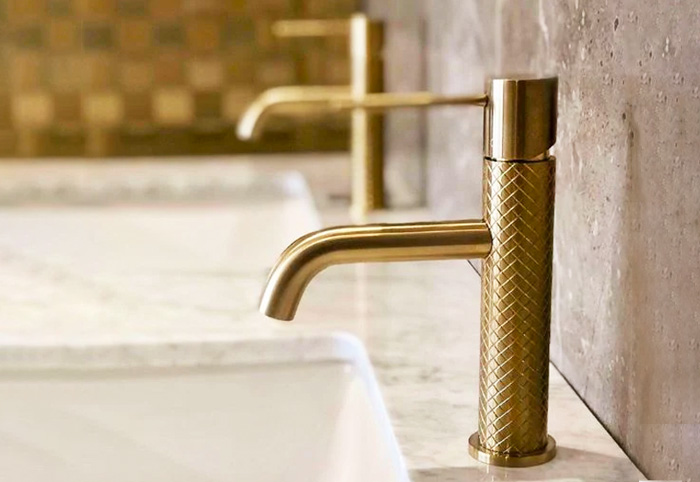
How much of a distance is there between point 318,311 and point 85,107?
114 centimetres

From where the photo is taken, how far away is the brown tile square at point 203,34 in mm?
1914

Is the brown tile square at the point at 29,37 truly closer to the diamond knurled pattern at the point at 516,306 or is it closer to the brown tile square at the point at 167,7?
the brown tile square at the point at 167,7

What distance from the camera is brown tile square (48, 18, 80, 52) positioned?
191cm

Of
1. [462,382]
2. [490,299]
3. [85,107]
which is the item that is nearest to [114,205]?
[85,107]

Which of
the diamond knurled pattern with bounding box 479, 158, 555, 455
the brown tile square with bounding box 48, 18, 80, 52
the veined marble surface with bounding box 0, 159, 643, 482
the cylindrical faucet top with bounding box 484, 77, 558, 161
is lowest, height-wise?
the veined marble surface with bounding box 0, 159, 643, 482

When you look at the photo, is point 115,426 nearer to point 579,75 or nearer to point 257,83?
point 579,75

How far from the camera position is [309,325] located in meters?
0.86

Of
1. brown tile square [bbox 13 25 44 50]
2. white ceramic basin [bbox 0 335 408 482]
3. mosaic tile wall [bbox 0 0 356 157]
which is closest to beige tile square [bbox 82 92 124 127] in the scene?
mosaic tile wall [bbox 0 0 356 157]

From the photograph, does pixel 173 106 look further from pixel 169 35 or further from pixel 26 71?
pixel 26 71

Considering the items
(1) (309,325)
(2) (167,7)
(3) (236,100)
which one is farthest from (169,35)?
(1) (309,325)

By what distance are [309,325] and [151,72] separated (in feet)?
3.81

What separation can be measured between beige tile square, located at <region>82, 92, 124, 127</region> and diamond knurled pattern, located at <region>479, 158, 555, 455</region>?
144 cm

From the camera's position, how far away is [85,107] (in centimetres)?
193

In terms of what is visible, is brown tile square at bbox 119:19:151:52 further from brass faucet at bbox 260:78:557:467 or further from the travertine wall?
brass faucet at bbox 260:78:557:467
